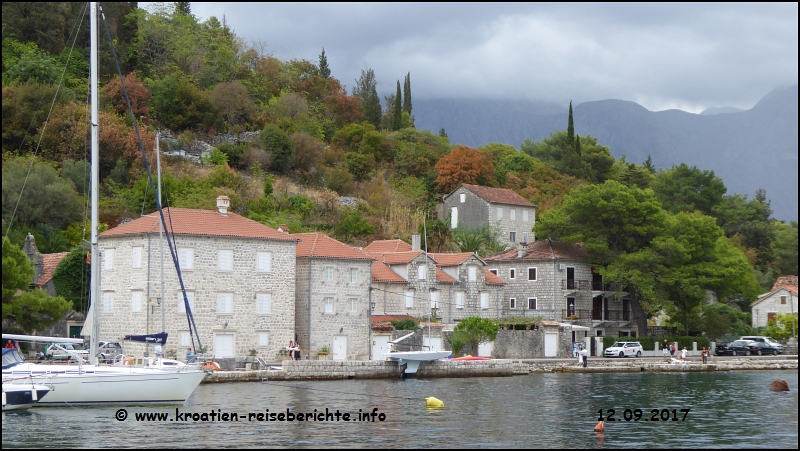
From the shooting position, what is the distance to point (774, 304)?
2968 inches

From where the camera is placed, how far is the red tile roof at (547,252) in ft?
221

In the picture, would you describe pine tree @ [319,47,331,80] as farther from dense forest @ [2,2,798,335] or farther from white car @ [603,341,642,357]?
white car @ [603,341,642,357]

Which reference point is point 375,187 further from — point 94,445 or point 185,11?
point 94,445

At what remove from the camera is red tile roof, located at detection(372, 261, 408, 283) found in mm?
55469

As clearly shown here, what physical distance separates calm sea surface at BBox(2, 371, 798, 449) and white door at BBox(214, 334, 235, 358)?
555 cm

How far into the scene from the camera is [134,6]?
8700cm

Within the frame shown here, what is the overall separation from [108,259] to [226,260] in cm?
574

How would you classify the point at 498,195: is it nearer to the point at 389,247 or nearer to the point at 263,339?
the point at 389,247

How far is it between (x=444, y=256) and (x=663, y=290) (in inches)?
600

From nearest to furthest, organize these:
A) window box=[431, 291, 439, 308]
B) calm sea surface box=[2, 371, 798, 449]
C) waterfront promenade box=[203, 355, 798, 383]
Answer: calm sea surface box=[2, 371, 798, 449] → waterfront promenade box=[203, 355, 798, 383] → window box=[431, 291, 439, 308]

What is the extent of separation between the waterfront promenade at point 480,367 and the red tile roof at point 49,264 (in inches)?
515

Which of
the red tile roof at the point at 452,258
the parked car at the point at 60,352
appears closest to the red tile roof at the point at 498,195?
the red tile roof at the point at 452,258

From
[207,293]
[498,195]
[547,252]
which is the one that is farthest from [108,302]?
[498,195]

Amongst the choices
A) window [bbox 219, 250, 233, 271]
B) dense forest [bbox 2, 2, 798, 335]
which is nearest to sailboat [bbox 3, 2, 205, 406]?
window [bbox 219, 250, 233, 271]
